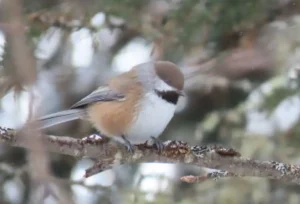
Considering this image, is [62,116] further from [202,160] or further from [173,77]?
[202,160]

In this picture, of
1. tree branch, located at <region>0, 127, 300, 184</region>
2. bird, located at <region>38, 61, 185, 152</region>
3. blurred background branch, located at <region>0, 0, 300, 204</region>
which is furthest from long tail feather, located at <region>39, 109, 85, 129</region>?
tree branch, located at <region>0, 127, 300, 184</region>

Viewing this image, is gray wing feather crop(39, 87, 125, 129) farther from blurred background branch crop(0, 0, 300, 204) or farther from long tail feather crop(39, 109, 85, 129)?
blurred background branch crop(0, 0, 300, 204)

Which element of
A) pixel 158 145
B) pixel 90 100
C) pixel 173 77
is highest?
pixel 173 77

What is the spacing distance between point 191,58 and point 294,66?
0.71 meters

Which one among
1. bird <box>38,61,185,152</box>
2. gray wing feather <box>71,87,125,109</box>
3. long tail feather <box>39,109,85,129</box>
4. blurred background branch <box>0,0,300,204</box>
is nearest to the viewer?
long tail feather <box>39,109,85,129</box>

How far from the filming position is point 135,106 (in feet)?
9.32

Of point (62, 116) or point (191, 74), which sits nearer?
point (62, 116)

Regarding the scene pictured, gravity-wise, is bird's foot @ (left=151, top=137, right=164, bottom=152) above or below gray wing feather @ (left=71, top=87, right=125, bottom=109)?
below

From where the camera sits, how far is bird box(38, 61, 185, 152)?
280 cm

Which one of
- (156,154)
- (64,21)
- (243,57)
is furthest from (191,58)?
(156,154)

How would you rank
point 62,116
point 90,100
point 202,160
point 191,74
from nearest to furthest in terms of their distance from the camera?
point 202,160, point 62,116, point 90,100, point 191,74

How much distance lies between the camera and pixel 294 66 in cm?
348

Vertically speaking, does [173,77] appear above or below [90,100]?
above

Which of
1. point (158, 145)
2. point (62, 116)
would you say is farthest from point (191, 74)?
point (158, 145)
